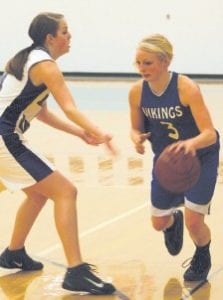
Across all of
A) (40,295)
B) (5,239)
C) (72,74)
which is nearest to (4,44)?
(72,74)

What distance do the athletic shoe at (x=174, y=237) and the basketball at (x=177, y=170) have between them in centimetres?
77

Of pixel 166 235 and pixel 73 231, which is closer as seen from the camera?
pixel 73 231

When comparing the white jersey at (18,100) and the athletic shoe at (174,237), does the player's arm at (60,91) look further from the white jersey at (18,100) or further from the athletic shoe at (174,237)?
the athletic shoe at (174,237)

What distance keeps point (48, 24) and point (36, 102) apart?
1.62 ft

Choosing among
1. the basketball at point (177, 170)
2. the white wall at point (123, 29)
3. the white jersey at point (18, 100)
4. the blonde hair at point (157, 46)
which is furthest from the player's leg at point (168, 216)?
the white wall at point (123, 29)

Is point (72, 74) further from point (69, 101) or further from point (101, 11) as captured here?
point (69, 101)

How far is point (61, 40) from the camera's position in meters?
4.72

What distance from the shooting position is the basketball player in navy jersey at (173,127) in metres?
4.55

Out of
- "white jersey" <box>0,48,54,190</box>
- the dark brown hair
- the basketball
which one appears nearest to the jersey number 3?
the basketball

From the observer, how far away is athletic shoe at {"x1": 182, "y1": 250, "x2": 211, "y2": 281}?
15.8 feet

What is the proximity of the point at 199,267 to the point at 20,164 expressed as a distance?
1.33 meters

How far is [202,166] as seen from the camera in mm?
4723

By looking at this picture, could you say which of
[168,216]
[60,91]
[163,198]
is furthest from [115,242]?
[60,91]

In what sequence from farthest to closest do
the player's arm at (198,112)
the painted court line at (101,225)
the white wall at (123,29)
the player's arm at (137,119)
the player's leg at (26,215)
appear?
the white wall at (123,29)
the painted court line at (101,225)
the player's leg at (26,215)
the player's arm at (137,119)
the player's arm at (198,112)
